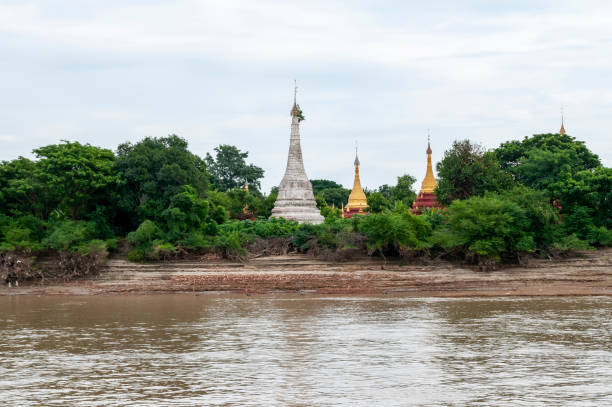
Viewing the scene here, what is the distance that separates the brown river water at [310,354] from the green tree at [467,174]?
524 inches

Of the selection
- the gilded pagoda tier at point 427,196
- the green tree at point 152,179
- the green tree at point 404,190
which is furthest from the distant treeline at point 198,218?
the green tree at point 404,190

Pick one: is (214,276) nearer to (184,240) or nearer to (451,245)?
(184,240)

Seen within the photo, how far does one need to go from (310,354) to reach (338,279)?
16447 mm

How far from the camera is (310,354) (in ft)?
59.0

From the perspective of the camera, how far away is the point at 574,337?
19922 mm

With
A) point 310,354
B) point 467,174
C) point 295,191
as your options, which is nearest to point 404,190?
point 295,191

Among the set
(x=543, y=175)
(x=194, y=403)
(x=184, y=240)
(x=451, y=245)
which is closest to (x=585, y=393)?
(x=194, y=403)

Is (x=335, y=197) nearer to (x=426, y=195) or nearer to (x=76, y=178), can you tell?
(x=426, y=195)

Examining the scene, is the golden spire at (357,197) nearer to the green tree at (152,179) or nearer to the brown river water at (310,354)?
the green tree at (152,179)

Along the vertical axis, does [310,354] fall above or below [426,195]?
below

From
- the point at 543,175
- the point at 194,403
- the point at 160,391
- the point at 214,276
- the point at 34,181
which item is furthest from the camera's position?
the point at 543,175

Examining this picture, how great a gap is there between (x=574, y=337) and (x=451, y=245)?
1526 cm

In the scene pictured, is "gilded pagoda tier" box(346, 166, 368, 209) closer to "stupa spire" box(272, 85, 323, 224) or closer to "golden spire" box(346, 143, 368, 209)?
"golden spire" box(346, 143, 368, 209)

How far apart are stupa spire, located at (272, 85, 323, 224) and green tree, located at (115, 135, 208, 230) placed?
10.4 meters
